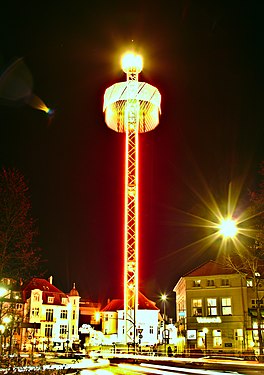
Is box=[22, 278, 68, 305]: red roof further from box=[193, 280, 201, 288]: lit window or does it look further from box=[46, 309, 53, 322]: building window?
box=[193, 280, 201, 288]: lit window

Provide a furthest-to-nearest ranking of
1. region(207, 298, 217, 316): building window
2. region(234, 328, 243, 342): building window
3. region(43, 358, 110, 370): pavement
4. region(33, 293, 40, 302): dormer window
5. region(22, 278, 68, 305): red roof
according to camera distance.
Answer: region(22, 278, 68, 305): red roof, region(33, 293, 40, 302): dormer window, region(207, 298, 217, 316): building window, region(234, 328, 243, 342): building window, region(43, 358, 110, 370): pavement

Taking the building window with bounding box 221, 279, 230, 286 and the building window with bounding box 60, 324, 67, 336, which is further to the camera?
the building window with bounding box 60, 324, 67, 336

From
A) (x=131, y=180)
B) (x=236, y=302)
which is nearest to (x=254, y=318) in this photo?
(x=236, y=302)

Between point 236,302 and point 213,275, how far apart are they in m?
5.36

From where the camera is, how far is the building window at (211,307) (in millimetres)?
67750

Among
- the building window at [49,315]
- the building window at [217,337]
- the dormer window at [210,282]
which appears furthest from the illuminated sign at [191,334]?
the building window at [49,315]

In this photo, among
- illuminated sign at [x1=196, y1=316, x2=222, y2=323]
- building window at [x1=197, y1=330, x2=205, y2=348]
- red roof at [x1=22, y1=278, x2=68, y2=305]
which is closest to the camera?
illuminated sign at [x1=196, y1=316, x2=222, y2=323]

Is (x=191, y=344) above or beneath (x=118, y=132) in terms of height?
beneath

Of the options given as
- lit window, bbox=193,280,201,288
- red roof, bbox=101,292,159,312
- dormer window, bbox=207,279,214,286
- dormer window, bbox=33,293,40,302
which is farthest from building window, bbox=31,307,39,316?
dormer window, bbox=207,279,214,286

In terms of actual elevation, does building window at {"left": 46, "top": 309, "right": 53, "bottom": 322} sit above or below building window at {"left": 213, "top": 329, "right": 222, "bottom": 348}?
above

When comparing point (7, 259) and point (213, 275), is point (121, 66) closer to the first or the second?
point (213, 275)

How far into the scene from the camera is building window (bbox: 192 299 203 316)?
225 ft

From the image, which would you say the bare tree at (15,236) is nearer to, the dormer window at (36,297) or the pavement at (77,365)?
the pavement at (77,365)

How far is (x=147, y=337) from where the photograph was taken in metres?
92.0
